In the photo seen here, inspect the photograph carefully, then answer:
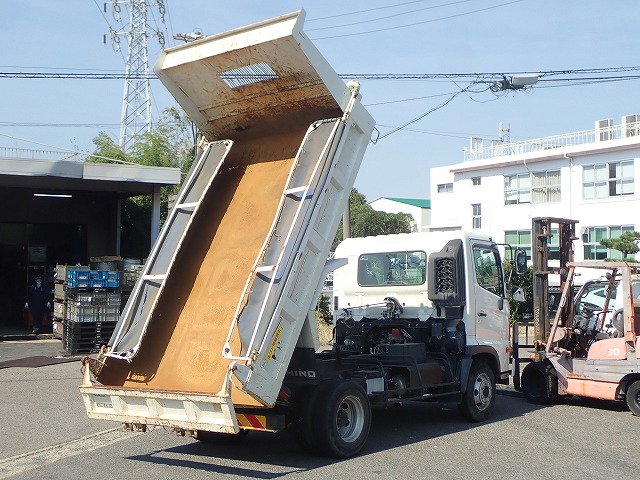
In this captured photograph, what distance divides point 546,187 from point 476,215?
4.74m

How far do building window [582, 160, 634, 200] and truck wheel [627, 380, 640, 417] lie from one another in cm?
2302

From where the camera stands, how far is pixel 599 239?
3338cm

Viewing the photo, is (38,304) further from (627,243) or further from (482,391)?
(627,243)

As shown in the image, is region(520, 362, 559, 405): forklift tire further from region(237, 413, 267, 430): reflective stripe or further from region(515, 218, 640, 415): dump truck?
region(237, 413, 267, 430): reflective stripe

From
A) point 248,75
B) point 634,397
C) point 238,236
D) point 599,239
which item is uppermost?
point 248,75

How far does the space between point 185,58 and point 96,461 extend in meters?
4.58

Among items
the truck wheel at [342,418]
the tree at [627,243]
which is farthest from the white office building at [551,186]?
the truck wheel at [342,418]

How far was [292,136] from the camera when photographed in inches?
368

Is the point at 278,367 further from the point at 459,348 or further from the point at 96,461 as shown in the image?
A: the point at 459,348

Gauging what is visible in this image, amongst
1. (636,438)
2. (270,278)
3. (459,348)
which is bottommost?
(636,438)

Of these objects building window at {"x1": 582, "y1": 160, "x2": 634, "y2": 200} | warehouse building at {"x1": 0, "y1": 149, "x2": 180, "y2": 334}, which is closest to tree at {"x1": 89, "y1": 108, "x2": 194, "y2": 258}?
warehouse building at {"x1": 0, "y1": 149, "x2": 180, "y2": 334}

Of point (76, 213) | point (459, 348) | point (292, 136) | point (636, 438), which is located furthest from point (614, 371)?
point (76, 213)

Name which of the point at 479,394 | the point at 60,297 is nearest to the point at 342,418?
the point at 479,394

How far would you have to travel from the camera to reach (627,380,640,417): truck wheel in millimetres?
11180
